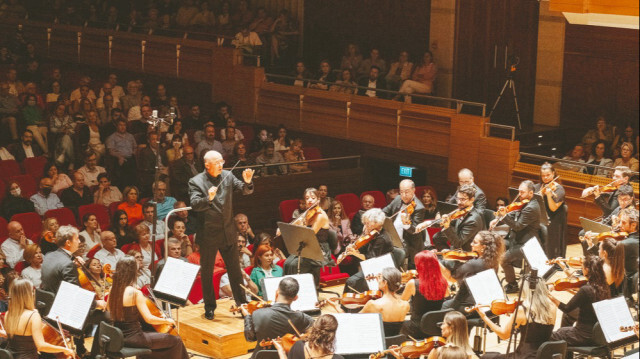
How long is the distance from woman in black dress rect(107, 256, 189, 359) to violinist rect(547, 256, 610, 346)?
273 centimetres

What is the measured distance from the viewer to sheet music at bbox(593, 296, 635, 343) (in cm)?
600

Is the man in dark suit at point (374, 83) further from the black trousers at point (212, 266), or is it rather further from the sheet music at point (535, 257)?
the black trousers at point (212, 266)

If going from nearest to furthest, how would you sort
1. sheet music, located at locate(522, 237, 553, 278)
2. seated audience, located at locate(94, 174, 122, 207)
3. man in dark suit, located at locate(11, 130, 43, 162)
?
1. sheet music, located at locate(522, 237, 553, 278)
2. seated audience, located at locate(94, 174, 122, 207)
3. man in dark suit, located at locate(11, 130, 43, 162)

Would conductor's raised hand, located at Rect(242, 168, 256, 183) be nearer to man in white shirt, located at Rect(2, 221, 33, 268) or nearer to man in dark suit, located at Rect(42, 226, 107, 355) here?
man in dark suit, located at Rect(42, 226, 107, 355)

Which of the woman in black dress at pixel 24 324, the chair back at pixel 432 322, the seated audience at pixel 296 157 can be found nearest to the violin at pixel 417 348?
the chair back at pixel 432 322

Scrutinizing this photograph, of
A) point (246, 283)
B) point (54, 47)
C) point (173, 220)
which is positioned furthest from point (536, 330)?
point (54, 47)

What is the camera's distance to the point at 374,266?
7.00 meters

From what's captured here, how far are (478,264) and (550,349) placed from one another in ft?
3.97

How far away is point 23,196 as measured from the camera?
9.67 m

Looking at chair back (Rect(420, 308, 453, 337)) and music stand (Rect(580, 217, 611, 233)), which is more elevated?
music stand (Rect(580, 217, 611, 233))

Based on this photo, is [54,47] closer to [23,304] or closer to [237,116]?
[237,116]

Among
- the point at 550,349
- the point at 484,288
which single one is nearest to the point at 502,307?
the point at 484,288

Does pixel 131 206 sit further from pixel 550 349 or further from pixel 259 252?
pixel 550 349

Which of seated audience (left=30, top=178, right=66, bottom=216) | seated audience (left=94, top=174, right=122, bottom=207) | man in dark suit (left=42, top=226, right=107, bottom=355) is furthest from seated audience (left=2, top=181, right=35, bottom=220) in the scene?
man in dark suit (left=42, top=226, right=107, bottom=355)
